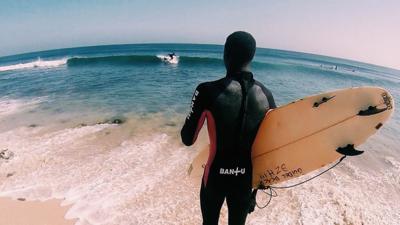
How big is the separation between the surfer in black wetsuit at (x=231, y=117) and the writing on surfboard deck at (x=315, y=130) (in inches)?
8.2

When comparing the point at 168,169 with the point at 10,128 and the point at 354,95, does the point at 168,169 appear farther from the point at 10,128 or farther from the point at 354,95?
the point at 10,128

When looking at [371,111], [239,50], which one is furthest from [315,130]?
[239,50]

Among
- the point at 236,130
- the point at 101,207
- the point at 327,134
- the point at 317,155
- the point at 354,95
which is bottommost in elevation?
the point at 101,207

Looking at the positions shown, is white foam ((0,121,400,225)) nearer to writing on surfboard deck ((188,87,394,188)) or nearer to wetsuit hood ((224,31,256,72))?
writing on surfboard deck ((188,87,394,188))

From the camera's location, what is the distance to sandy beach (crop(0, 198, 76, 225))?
14.0 feet

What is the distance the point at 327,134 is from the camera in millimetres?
2520

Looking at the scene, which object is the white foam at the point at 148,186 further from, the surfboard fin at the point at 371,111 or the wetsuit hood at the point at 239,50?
the wetsuit hood at the point at 239,50

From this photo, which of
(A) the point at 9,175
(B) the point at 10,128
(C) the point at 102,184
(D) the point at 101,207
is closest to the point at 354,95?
(D) the point at 101,207

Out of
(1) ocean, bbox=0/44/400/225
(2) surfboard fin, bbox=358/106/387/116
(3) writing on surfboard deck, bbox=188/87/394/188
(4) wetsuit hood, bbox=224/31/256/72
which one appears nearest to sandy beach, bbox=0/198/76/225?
(1) ocean, bbox=0/44/400/225

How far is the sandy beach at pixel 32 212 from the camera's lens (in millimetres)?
4270

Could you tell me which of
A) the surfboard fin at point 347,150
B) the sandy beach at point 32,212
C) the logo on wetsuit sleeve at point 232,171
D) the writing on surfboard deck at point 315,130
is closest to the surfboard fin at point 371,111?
the writing on surfboard deck at point 315,130

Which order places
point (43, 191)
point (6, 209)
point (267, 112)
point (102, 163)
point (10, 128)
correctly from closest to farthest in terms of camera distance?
point (267, 112)
point (6, 209)
point (43, 191)
point (102, 163)
point (10, 128)

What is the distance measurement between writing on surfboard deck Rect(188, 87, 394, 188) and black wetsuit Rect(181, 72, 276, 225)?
20cm

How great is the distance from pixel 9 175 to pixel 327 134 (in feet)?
19.1
